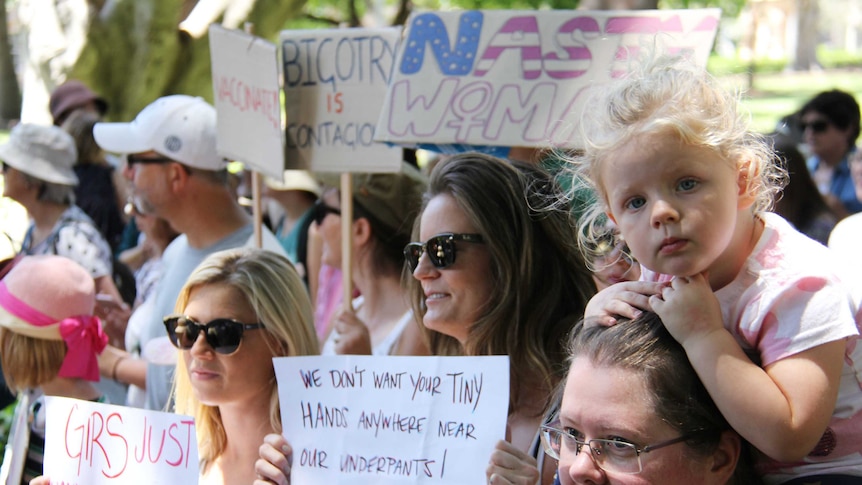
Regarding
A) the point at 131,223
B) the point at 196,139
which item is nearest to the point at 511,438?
the point at 196,139

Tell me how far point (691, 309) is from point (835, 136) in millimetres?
6244

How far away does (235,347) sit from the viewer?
2.95 metres

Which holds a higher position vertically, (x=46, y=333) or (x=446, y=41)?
(x=446, y=41)

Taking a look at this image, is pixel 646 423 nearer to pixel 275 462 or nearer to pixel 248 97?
pixel 275 462

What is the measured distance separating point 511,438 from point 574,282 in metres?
0.48

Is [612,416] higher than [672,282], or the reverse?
[672,282]

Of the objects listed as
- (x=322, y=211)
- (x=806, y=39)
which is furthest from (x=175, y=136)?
(x=806, y=39)

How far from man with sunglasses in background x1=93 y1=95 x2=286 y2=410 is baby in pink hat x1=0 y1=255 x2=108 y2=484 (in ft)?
2.48

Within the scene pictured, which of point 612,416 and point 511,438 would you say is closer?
point 612,416

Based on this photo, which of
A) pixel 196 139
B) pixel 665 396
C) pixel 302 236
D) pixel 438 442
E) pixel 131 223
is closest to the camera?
pixel 665 396

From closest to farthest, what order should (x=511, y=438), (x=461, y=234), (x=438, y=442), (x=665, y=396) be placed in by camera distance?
(x=665, y=396)
(x=438, y=442)
(x=511, y=438)
(x=461, y=234)

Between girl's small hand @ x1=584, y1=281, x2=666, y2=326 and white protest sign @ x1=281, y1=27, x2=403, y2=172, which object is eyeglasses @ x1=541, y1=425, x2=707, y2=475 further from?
white protest sign @ x1=281, y1=27, x2=403, y2=172

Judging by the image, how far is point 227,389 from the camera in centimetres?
293

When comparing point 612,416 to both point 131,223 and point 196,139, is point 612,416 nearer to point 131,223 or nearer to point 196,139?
point 196,139
